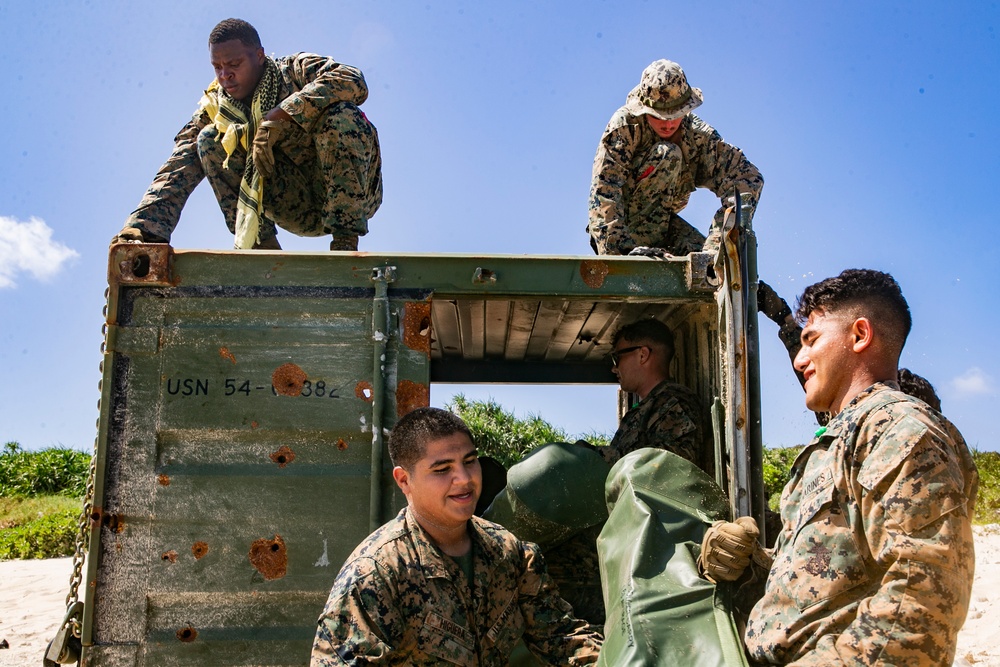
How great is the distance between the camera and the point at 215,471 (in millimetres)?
3373

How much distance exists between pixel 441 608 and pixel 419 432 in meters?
0.53

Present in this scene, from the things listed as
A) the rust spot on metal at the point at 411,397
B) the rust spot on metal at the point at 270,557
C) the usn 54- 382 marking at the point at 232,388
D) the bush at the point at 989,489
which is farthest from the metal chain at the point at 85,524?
the bush at the point at 989,489

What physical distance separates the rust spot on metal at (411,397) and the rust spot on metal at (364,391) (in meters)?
0.10

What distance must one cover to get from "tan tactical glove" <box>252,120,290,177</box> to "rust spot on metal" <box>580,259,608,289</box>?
1758 mm

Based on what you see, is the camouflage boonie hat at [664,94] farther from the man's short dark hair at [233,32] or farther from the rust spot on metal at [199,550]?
the rust spot on metal at [199,550]

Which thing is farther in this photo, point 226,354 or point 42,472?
point 42,472

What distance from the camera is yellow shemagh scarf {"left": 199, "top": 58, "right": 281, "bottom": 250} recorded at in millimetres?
4398

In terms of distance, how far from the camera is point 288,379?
3449 mm

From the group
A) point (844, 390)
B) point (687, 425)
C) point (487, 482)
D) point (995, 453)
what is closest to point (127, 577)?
point (487, 482)

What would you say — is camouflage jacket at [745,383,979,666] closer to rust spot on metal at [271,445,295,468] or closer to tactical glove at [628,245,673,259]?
tactical glove at [628,245,673,259]

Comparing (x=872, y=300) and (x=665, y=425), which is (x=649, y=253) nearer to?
Result: (x=665, y=425)

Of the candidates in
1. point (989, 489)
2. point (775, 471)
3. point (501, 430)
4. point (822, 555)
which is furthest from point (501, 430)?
point (822, 555)

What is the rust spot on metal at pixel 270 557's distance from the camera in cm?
330

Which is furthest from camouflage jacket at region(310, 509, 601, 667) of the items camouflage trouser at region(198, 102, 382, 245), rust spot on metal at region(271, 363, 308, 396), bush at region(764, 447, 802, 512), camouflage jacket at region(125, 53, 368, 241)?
bush at region(764, 447, 802, 512)
